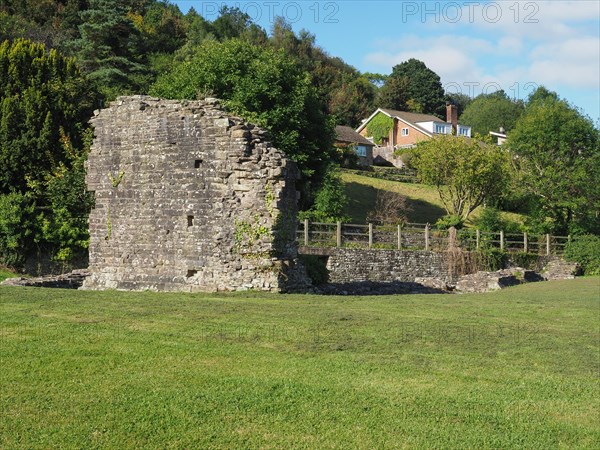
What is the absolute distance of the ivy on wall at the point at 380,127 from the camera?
80438mm

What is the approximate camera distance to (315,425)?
725 centimetres

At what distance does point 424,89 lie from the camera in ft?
A: 325

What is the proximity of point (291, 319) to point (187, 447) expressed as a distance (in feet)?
19.0

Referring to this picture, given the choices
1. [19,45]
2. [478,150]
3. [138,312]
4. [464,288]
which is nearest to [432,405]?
[138,312]

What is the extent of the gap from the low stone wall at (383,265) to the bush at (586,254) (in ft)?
32.0

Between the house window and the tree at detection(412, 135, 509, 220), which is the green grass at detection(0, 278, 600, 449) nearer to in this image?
the tree at detection(412, 135, 509, 220)

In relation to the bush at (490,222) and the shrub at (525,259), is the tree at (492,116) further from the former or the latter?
the shrub at (525,259)

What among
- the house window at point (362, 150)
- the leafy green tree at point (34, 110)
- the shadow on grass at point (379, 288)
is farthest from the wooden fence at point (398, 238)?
the house window at point (362, 150)

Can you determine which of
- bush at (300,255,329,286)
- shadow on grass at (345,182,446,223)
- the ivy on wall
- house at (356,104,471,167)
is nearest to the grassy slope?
shadow on grass at (345,182,446,223)

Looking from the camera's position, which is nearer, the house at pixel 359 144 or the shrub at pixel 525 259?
the shrub at pixel 525 259

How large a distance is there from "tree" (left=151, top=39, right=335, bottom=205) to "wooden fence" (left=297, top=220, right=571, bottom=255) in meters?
4.68

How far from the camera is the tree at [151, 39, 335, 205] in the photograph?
116 ft

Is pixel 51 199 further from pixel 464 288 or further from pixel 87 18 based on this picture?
pixel 87 18

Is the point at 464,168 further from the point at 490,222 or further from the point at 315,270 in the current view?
the point at 315,270
